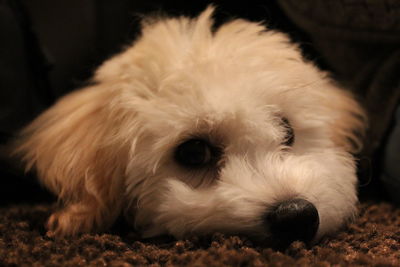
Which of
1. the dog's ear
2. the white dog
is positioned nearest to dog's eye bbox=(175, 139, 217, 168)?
the white dog

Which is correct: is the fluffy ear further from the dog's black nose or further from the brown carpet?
the dog's black nose

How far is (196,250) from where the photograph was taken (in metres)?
0.87

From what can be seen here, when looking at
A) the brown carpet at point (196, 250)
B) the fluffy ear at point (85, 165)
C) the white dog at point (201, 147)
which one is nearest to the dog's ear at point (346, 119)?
the white dog at point (201, 147)

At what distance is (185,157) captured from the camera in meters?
1.04

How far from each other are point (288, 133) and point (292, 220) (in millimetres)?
284

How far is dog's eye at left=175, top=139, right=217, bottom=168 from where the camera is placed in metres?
1.03

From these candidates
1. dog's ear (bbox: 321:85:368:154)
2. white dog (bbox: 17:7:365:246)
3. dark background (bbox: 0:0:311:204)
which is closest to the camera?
white dog (bbox: 17:7:365:246)

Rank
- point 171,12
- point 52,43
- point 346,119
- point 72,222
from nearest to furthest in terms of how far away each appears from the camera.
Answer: point 72,222 → point 346,119 → point 52,43 → point 171,12

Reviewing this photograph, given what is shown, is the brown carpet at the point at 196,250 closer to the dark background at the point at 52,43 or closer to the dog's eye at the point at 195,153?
the dog's eye at the point at 195,153

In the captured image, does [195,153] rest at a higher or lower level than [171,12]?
lower

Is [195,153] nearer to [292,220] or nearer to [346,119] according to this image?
[292,220]

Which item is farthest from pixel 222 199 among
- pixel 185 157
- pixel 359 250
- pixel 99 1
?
pixel 99 1

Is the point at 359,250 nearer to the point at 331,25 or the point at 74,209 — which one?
the point at 74,209

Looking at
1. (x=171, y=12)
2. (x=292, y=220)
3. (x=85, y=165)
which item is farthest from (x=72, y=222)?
(x=171, y=12)
